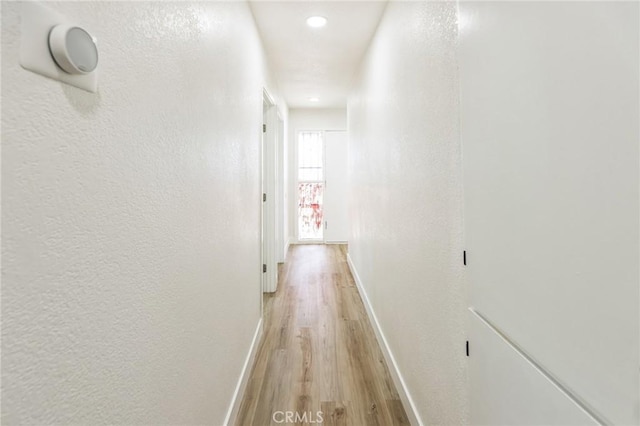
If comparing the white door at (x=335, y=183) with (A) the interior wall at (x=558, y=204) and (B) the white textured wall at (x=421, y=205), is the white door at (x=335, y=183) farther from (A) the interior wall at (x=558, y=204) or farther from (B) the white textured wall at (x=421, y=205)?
(A) the interior wall at (x=558, y=204)

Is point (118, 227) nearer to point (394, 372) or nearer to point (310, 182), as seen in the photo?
point (394, 372)

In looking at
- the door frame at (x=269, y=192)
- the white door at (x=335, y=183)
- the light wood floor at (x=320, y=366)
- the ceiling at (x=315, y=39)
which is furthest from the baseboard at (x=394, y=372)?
the white door at (x=335, y=183)

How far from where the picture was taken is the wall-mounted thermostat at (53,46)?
0.45 metres

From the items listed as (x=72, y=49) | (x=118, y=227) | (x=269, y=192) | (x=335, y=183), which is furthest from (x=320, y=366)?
(x=335, y=183)

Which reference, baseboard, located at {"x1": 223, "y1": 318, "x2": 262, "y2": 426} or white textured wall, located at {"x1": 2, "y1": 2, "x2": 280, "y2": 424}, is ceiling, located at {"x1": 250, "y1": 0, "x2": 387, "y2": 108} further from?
baseboard, located at {"x1": 223, "y1": 318, "x2": 262, "y2": 426}

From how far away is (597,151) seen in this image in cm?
51

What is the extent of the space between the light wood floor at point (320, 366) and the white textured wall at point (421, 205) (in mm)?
241

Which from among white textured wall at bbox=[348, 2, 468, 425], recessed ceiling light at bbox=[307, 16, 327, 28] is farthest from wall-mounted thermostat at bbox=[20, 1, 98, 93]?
recessed ceiling light at bbox=[307, 16, 327, 28]

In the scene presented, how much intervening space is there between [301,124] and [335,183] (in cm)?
127

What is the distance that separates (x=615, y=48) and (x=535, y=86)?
0.17m

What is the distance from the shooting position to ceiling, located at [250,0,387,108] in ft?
7.34

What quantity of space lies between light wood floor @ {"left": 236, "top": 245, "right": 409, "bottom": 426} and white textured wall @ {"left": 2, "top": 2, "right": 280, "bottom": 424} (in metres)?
→ 0.56

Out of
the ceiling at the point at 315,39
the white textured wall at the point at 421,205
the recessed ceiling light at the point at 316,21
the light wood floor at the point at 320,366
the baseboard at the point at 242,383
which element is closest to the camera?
the white textured wall at the point at 421,205

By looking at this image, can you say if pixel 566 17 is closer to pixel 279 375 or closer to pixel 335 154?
pixel 279 375
